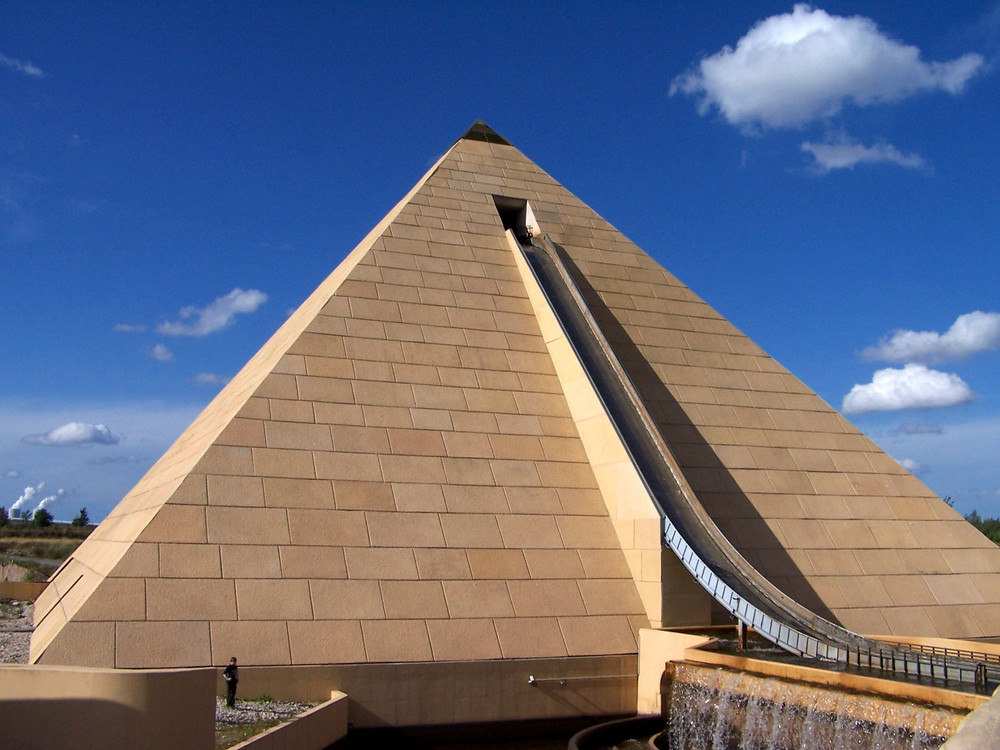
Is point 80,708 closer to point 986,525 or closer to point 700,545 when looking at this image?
point 700,545

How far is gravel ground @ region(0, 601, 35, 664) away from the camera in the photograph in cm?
1350

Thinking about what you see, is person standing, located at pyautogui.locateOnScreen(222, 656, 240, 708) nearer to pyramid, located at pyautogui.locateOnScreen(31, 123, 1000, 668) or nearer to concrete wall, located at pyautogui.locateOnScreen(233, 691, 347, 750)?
pyramid, located at pyautogui.locateOnScreen(31, 123, 1000, 668)

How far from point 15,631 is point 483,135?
53.7 ft

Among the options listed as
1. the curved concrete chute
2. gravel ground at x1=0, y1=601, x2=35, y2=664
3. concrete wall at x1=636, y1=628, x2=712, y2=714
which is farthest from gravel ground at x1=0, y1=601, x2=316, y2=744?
the curved concrete chute

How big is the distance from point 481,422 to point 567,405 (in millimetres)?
1932

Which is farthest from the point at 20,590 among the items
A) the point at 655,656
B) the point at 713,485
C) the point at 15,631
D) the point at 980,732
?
the point at 980,732

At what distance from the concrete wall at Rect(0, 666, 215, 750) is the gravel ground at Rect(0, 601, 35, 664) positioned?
14.7 feet

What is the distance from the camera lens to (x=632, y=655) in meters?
13.6

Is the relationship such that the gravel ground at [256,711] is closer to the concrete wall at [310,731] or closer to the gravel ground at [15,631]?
the concrete wall at [310,731]

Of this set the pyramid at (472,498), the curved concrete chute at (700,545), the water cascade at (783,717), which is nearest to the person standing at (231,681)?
the pyramid at (472,498)

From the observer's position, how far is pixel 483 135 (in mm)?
25031

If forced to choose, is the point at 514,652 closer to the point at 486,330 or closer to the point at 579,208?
the point at 486,330

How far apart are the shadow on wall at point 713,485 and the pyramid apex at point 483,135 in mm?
7436

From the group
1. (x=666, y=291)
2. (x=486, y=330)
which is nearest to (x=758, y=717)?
(x=486, y=330)
